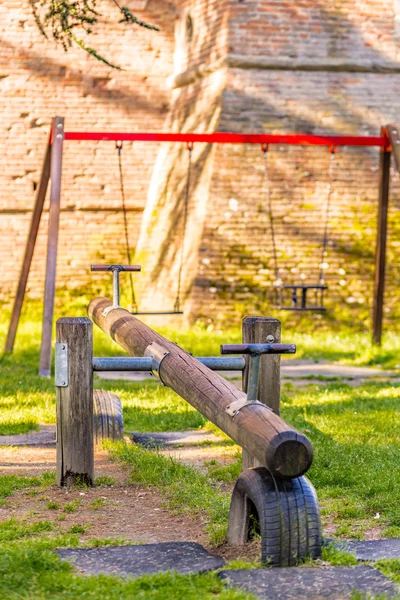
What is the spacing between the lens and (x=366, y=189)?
13461 mm

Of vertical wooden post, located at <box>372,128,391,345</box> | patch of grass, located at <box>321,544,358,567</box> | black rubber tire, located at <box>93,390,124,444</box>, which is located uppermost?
vertical wooden post, located at <box>372,128,391,345</box>

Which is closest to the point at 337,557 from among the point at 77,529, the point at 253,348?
the point at 253,348

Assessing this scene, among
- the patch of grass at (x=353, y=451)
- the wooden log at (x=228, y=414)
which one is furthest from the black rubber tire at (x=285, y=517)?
the patch of grass at (x=353, y=451)

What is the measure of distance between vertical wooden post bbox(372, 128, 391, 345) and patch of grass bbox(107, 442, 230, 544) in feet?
20.3

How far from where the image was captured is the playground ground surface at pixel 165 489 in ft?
11.3

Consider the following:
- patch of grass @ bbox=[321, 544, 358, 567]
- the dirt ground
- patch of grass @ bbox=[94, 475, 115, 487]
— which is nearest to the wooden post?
the dirt ground

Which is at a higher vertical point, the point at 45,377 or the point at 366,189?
the point at 366,189

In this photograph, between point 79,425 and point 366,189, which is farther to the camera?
point 366,189

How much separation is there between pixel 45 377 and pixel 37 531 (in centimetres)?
520

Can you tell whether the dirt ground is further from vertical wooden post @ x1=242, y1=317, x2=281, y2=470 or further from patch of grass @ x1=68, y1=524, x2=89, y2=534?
vertical wooden post @ x1=242, y1=317, x2=281, y2=470

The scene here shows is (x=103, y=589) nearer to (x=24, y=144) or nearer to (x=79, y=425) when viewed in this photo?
(x=79, y=425)

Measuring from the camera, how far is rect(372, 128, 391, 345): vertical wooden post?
11461mm

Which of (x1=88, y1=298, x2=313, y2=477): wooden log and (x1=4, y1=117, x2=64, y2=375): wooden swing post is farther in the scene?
(x1=4, y1=117, x2=64, y2=375): wooden swing post

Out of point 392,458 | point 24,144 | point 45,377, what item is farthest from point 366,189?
point 392,458
